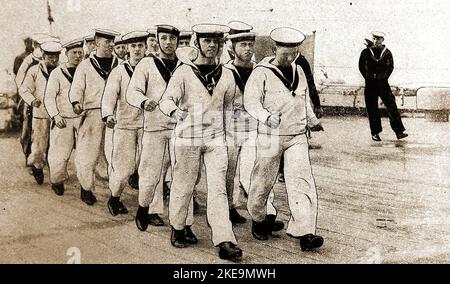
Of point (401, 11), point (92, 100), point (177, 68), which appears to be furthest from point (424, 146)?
point (92, 100)

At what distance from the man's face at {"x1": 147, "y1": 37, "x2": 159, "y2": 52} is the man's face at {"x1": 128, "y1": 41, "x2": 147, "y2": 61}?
0.06m

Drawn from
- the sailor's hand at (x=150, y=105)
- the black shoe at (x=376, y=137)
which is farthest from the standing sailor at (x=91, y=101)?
the black shoe at (x=376, y=137)

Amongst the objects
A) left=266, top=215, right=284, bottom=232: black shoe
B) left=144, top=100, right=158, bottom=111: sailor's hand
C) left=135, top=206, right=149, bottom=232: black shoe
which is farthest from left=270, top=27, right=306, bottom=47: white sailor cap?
left=135, top=206, right=149, bottom=232: black shoe

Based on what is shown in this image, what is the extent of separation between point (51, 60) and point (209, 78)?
178cm

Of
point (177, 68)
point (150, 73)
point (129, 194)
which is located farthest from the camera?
point (129, 194)

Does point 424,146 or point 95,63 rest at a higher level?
point 95,63

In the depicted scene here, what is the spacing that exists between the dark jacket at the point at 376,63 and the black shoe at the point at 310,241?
5.38 feet

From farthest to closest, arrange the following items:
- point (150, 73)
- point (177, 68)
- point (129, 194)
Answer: point (129, 194) → point (150, 73) → point (177, 68)

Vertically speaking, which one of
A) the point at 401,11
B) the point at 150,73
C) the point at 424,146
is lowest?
the point at 424,146

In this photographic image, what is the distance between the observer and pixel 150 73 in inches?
184

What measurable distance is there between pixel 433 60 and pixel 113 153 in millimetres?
2580

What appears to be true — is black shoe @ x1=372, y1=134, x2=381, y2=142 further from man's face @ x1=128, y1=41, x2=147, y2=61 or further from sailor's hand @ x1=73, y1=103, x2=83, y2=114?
sailor's hand @ x1=73, y1=103, x2=83, y2=114

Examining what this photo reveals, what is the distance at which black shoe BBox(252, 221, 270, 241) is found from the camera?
15.0ft

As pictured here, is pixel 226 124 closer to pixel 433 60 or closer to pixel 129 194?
pixel 129 194
